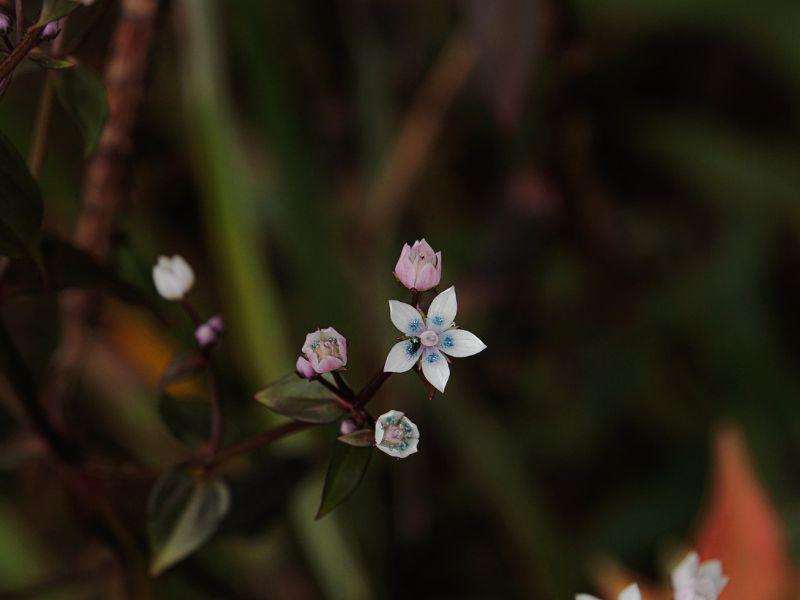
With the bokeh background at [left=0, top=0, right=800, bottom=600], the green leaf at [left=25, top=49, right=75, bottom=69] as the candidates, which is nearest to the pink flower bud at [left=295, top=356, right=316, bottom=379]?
the green leaf at [left=25, top=49, right=75, bottom=69]

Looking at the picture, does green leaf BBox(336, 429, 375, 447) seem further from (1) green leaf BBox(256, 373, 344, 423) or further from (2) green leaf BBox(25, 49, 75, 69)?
(2) green leaf BBox(25, 49, 75, 69)

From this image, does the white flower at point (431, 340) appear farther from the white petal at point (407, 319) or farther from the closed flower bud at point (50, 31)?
the closed flower bud at point (50, 31)

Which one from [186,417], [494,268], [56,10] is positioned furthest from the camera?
[494,268]

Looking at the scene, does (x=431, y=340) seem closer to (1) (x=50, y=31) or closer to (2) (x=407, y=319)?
(2) (x=407, y=319)

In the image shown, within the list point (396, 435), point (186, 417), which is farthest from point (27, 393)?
point (396, 435)

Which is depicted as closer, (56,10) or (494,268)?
(56,10)

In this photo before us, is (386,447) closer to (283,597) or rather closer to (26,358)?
(26,358)

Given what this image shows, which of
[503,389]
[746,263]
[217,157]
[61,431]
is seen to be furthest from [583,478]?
[61,431]
